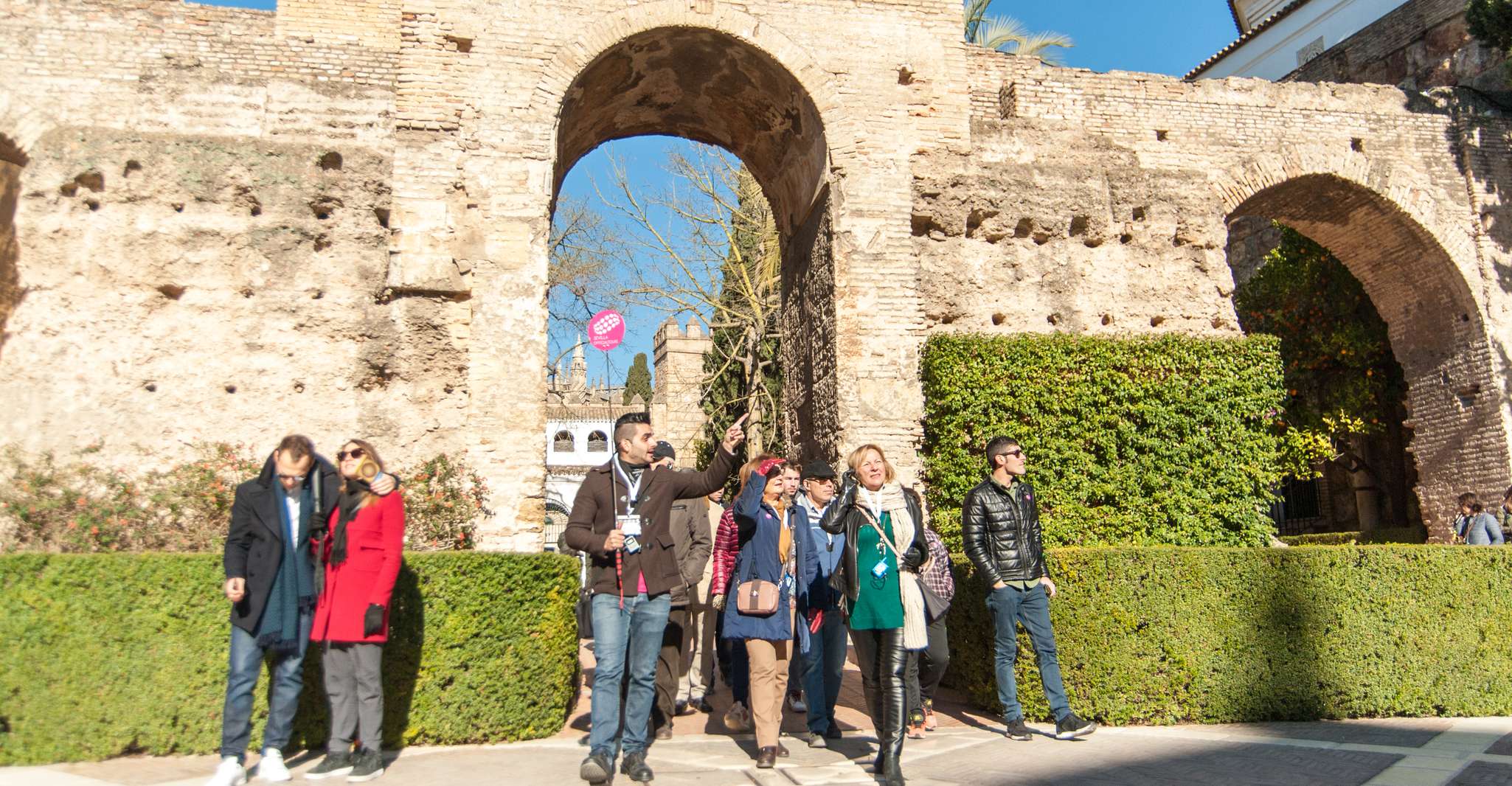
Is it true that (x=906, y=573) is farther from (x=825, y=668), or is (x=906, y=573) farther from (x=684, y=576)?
(x=684, y=576)

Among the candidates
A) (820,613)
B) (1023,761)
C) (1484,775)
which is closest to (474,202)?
(820,613)

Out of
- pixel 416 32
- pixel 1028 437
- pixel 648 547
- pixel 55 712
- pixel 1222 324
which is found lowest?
pixel 55 712

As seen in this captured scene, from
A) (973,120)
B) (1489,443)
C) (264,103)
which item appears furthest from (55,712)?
(1489,443)

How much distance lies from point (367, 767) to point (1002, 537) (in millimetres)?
3752

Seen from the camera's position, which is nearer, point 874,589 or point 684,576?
point 874,589

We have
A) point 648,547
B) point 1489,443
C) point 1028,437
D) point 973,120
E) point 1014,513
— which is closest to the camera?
point 648,547

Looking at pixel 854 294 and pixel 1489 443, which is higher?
pixel 854 294

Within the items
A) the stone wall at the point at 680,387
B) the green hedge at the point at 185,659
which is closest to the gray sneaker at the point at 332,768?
the green hedge at the point at 185,659

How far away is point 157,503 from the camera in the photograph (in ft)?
24.2

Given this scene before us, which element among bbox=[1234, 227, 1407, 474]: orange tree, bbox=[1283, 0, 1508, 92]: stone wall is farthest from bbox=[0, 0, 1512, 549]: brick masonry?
bbox=[1283, 0, 1508, 92]: stone wall

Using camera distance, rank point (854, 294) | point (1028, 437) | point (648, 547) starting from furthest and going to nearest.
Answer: point (854, 294), point (1028, 437), point (648, 547)

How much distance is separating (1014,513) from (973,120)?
567cm

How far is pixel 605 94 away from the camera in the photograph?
10.3 meters

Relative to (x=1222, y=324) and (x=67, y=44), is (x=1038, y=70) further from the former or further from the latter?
(x=67, y=44)
